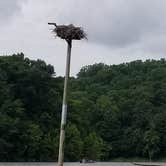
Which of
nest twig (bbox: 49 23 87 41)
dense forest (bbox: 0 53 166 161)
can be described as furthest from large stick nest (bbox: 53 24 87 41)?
dense forest (bbox: 0 53 166 161)

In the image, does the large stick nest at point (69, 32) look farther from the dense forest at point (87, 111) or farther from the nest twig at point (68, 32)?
the dense forest at point (87, 111)

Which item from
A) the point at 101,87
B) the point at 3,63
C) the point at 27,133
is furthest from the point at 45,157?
the point at 101,87

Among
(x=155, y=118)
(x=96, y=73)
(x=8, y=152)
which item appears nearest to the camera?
(x=8, y=152)

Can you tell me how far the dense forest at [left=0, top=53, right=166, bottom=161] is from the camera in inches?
4001

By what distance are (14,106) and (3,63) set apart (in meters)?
9.14

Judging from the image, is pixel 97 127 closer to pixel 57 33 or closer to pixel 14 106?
pixel 14 106

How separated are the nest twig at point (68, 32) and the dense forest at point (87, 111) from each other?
77.3 meters

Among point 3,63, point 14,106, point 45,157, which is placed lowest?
point 45,157

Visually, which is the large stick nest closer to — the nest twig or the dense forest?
the nest twig

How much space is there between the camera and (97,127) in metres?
142

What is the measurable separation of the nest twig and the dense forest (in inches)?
3044

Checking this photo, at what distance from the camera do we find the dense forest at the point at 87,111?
102 meters

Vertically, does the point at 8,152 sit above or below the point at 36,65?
below

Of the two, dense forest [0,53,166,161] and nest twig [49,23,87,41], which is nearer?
nest twig [49,23,87,41]
